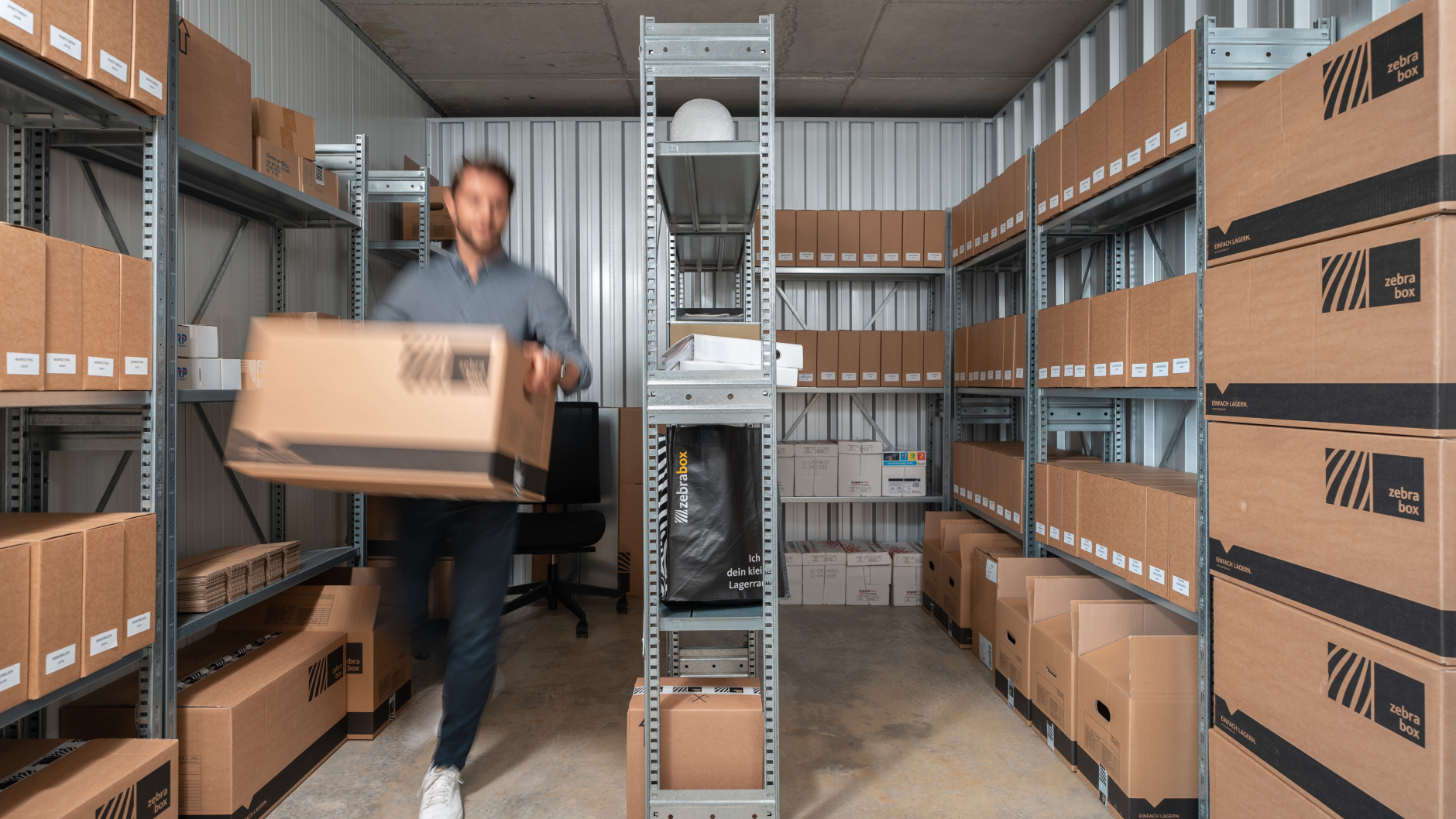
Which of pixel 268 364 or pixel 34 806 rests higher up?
pixel 268 364

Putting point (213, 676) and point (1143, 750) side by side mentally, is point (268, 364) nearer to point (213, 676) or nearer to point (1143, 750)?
point (213, 676)

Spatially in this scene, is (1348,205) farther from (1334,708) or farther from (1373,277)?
(1334,708)

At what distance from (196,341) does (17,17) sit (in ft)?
2.80

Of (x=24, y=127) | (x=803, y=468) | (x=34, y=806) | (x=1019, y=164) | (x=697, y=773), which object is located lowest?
(x=697, y=773)

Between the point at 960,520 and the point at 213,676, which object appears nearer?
the point at 213,676

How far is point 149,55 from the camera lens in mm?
1609

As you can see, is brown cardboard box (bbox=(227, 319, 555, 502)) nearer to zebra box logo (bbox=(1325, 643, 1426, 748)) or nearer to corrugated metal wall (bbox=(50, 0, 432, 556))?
corrugated metal wall (bbox=(50, 0, 432, 556))

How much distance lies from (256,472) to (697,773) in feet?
3.90

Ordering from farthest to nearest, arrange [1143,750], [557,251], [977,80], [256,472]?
[557,251], [977,80], [1143,750], [256,472]

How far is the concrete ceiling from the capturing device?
10.1 feet

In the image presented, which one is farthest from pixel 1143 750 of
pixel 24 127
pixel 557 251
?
pixel 557 251

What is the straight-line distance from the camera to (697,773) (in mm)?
1743

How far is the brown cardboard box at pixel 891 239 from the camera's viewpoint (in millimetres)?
3939

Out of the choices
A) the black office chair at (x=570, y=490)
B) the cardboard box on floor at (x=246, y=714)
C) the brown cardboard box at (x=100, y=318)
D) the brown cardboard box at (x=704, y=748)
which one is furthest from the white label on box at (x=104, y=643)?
the black office chair at (x=570, y=490)
